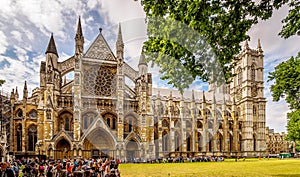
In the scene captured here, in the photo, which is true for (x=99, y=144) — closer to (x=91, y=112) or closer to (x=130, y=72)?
(x=91, y=112)

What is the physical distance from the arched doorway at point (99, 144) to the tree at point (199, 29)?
84.9 ft

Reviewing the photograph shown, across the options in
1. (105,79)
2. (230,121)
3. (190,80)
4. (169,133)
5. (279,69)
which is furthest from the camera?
(230,121)

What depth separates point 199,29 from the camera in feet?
30.9

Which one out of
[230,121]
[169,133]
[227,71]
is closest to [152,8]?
[227,71]

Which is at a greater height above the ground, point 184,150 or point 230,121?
point 230,121

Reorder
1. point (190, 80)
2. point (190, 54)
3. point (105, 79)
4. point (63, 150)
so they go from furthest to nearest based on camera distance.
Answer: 1. point (105, 79)
2. point (63, 150)
3. point (190, 80)
4. point (190, 54)

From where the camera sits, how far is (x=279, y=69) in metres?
21.3

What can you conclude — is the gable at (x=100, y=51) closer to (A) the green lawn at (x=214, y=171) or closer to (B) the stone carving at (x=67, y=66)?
(B) the stone carving at (x=67, y=66)

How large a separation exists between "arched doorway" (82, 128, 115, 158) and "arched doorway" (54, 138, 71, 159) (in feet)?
7.06

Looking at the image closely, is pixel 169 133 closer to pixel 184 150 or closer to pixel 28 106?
pixel 184 150

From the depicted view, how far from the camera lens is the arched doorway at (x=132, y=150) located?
3688 cm

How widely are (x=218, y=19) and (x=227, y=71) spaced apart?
2.92m

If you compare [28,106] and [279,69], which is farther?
[28,106]

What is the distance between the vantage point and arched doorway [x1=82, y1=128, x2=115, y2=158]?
1362 inches
